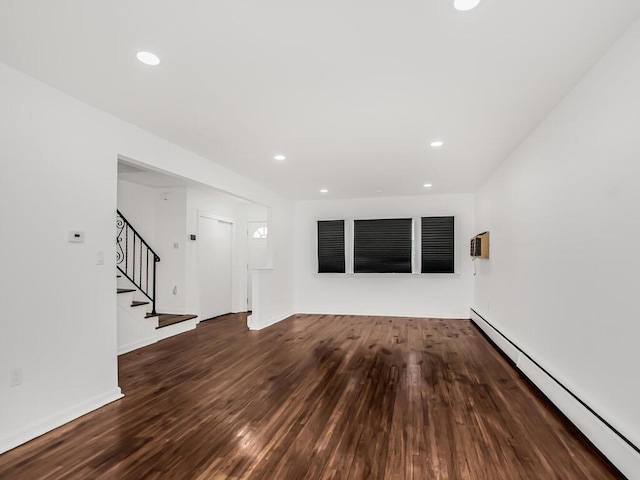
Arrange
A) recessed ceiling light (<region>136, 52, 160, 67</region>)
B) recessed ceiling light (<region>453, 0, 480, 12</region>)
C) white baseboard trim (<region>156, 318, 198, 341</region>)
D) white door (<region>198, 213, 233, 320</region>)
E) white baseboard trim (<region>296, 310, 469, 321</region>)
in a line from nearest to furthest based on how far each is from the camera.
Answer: recessed ceiling light (<region>453, 0, 480, 12</region>) → recessed ceiling light (<region>136, 52, 160, 67</region>) → white baseboard trim (<region>156, 318, 198, 341</region>) → white door (<region>198, 213, 233, 320</region>) → white baseboard trim (<region>296, 310, 469, 321</region>)

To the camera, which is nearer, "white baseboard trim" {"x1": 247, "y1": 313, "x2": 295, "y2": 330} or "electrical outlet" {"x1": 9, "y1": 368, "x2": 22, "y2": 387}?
"electrical outlet" {"x1": 9, "y1": 368, "x2": 22, "y2": 387}

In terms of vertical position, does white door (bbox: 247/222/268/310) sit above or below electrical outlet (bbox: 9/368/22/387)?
above

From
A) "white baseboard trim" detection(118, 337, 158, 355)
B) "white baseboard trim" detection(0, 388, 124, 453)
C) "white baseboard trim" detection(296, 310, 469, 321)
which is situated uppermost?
"white baseboard trim" detection(0, 388, 124, 453)

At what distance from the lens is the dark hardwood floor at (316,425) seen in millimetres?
2096

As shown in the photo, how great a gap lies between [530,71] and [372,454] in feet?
9.22

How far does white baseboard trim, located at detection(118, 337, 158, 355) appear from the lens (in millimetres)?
4613

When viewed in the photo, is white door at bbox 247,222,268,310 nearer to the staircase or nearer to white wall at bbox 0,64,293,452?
the staircase

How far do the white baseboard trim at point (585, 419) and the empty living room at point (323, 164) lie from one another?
0.02 meters

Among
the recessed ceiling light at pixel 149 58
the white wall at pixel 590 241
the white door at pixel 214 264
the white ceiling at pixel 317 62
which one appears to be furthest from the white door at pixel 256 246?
the recessed ceiling light at pixel 149 58

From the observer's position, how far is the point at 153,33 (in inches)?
78.6

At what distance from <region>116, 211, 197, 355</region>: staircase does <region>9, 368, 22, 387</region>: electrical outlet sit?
2.29 metres

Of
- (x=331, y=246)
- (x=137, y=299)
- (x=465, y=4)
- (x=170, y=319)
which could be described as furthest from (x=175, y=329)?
(x=465, y=4)

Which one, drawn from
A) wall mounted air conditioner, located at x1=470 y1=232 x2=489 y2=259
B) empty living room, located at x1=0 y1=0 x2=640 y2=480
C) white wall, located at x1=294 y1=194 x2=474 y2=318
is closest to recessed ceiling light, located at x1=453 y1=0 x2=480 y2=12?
empty living room, located at x1=0 y1=0 x2=640 y2=480

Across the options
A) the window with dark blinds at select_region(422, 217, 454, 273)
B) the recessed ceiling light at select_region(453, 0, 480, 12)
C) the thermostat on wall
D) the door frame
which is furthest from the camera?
the window with dark blinds at select_region(422, 217, 454, 273)
